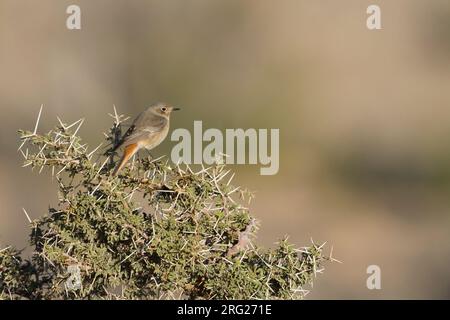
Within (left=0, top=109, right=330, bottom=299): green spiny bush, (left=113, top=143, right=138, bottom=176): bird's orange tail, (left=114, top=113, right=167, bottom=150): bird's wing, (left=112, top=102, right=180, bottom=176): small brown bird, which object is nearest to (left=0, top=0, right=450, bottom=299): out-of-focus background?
(left=112, top=102, right=180, bottom=176): small brown bird

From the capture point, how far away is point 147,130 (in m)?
6.41

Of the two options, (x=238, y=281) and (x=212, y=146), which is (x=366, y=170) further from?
(x=238, y=281)

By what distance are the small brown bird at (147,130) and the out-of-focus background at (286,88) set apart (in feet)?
18.6

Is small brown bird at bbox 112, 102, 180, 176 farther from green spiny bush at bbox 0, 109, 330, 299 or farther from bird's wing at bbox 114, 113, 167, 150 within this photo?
green spiny bush at bbox 0, 109, 330, 299

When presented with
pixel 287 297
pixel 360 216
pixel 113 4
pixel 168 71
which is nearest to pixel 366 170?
pixel 360 216

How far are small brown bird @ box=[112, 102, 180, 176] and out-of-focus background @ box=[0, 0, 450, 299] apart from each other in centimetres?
568

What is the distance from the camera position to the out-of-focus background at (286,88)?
13.4 metres

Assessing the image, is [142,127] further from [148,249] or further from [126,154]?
[148,249]

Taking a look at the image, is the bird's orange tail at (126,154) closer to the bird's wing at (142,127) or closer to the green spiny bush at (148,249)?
the bird's wing at (142,127)

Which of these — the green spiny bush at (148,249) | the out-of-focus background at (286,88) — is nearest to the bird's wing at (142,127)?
the green spiny bush at (148,249)

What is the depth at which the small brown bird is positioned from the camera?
565 centimetres

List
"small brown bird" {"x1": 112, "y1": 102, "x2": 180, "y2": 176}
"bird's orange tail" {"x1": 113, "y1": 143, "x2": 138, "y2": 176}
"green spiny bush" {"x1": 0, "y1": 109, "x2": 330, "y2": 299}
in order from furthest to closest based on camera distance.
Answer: "small brown bird" {"x1": 112, "y1": 102, "x2": 180, "y2": 176}, "bird's orange tail" {"x1": 113, "y1": 143, "x2": 138, "y2": 176}, "green spiny bush" {"x1": 0, "y1": 109, "x2": 330, "y2": 299}

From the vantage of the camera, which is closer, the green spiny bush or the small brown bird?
the green spiny bush

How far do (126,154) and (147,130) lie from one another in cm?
125
